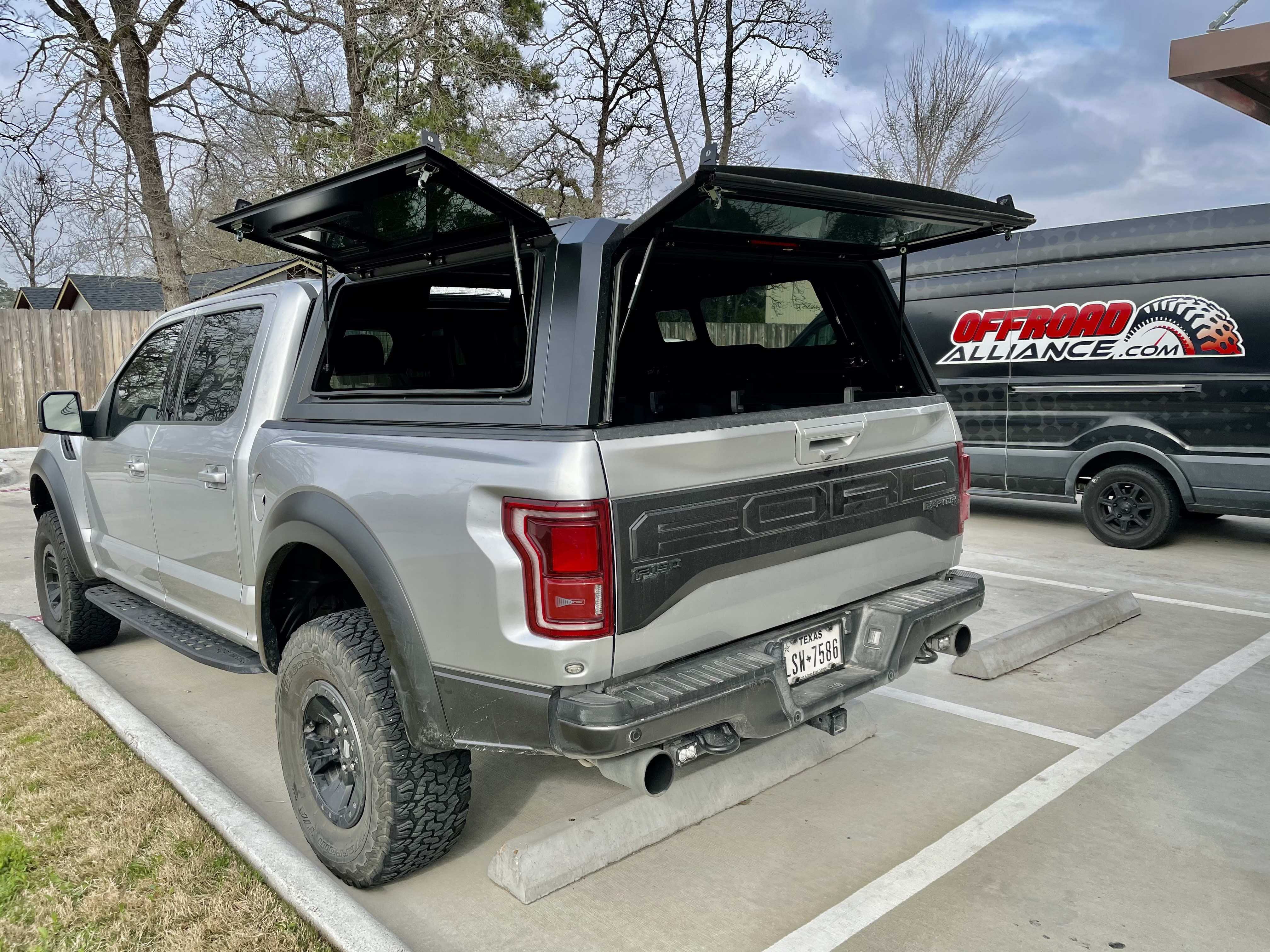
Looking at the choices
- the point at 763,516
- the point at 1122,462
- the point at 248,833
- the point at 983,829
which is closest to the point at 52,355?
the point at 248,833

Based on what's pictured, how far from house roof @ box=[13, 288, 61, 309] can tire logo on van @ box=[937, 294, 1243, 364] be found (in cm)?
4200

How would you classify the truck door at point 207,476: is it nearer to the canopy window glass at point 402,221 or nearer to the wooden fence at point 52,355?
the canopy window glass at point 402,221

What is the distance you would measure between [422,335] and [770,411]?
4.67 ft

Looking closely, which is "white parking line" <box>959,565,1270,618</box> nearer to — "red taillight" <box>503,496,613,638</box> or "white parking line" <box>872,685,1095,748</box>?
"white parking line" <box>872,685,1095,748</box>

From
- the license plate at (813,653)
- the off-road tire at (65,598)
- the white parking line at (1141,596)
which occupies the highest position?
the license plate at (813,653)

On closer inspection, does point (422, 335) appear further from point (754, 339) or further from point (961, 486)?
point (961, 486)

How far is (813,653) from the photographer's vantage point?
2924 millimetres

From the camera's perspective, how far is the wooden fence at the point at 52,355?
51.2 ft

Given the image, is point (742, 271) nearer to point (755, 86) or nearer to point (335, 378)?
point (335, 378)

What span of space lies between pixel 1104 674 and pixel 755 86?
65.4ft

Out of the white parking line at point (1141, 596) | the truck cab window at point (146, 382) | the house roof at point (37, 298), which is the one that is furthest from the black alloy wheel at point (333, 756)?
the house roof at point (37, 298)

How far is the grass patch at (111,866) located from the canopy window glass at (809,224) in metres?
2.33

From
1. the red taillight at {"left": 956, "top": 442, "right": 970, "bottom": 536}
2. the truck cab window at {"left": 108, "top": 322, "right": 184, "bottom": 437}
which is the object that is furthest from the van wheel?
the truck cab window at {"left": 108, "top": 322, "right": 184, "bottom": 437}

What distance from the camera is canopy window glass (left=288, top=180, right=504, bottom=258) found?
276cm
